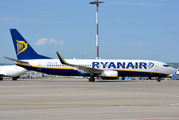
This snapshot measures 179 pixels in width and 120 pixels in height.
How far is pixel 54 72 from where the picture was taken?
4488 centimetres

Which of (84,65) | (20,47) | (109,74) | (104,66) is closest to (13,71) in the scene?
(20,47)

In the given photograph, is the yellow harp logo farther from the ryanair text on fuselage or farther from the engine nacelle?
the engine nacelle

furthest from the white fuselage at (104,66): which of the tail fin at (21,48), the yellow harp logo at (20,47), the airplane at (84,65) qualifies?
the yellow harp logo at (20,47)

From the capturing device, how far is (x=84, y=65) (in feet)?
148

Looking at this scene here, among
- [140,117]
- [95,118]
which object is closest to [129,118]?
[140,117]

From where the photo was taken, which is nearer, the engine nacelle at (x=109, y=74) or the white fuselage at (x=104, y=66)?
the engine nacelle at (x=109, y=74)

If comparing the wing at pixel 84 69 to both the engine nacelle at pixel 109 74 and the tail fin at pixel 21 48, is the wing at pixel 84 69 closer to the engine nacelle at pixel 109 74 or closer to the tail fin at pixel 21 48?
the engine nacelle at pixel 109 74

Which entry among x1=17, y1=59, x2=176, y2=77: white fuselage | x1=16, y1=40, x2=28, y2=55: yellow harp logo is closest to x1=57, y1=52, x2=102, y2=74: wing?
x1=17, y1=59, x2=176, y2=77: white fuselage

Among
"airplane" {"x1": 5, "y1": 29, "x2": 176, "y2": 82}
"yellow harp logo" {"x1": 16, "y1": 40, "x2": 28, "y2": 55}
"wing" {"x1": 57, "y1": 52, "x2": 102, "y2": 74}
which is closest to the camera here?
"wing" {"x1": 57, "y1": 52, "x2": 102, "y2": 74}

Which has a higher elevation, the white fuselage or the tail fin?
the tail fin

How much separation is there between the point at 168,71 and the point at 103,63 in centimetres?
1201

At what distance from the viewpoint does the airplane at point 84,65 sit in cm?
4428

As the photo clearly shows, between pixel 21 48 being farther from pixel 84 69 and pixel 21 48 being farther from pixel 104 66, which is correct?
pixel 104 66

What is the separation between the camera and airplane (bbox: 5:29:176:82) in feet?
145
